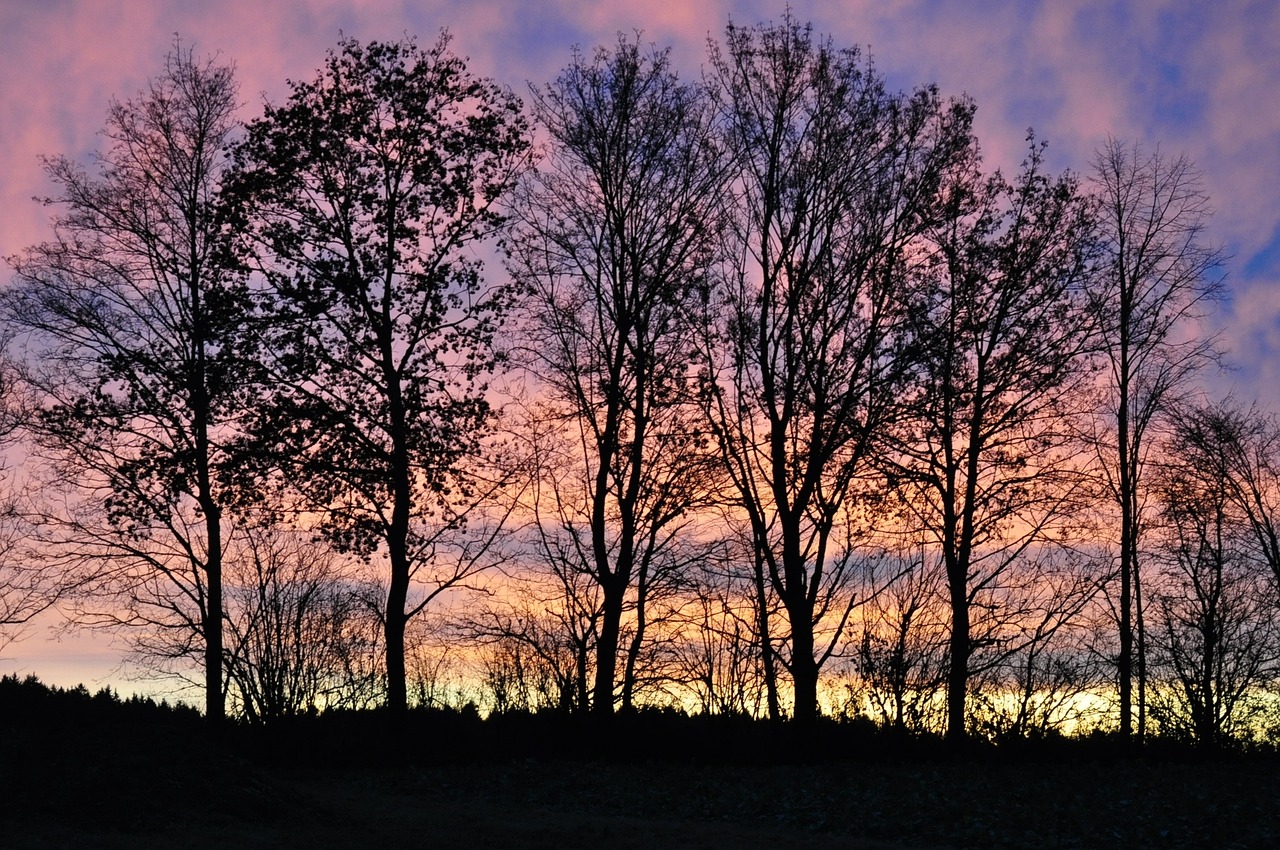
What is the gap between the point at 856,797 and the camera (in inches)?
666

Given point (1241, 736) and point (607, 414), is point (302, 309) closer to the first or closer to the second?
point (607, 414)

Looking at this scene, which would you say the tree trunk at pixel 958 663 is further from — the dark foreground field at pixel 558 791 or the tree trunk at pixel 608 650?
the tree trunk at pixel 608 650

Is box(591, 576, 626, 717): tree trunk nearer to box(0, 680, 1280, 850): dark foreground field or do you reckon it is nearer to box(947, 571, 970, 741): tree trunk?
box(0, 680, 1280, 850): dark foreground field

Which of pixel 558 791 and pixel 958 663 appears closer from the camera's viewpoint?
pixel 558 791

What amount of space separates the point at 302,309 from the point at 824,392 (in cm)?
1096

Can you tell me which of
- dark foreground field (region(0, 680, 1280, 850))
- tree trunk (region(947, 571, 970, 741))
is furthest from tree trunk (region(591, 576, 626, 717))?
tree trunk (region(947, 571, 970, 741))

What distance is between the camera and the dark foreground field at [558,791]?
46.0 feet

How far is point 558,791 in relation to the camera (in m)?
18.3

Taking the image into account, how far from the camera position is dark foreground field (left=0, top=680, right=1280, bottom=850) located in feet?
46.0

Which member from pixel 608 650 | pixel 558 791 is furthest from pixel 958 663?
pixel 558 791

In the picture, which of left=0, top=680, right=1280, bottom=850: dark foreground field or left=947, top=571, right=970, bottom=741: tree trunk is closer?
left=0, top=680, right=1280, bottom=850: dark foreground field

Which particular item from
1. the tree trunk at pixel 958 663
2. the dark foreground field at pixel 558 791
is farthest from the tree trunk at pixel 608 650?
the tree trunk at pixel 958 663

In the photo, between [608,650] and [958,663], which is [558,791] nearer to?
[608,650]

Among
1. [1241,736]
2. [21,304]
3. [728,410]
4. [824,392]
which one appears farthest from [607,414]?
[1241,736]
